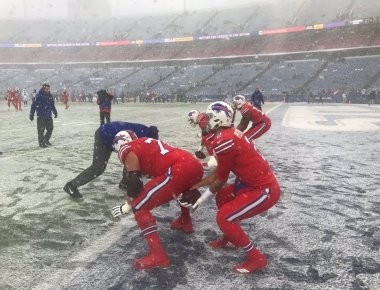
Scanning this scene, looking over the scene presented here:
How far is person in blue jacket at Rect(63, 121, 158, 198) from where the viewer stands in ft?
16.1

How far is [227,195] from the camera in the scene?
143 inches

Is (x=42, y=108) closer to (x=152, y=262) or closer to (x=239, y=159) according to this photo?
(x=152, y=262)

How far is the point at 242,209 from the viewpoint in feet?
10.5

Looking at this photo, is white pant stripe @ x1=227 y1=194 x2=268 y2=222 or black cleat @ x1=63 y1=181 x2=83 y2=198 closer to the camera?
white pant stripe @ x1=227 y1=194 x2=268 y2=222

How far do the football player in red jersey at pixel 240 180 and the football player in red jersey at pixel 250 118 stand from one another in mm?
4181

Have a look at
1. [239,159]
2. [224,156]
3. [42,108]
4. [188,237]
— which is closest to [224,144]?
[224,156]

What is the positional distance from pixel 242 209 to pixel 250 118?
15.5ft

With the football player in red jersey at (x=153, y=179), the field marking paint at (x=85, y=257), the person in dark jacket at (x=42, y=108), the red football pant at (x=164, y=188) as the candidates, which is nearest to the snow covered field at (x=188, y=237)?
the field marking paint at (x=85, y=257)

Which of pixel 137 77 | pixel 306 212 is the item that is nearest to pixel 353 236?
pixel 306 212

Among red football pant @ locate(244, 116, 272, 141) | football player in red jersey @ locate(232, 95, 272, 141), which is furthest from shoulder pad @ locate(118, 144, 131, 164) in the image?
red football pant @ locate(244, 116, 272, 141)

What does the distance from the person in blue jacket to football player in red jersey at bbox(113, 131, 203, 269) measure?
4.46 ft

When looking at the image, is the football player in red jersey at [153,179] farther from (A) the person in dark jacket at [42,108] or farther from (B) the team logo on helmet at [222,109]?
(A) the person in dark jacket at [42,108]

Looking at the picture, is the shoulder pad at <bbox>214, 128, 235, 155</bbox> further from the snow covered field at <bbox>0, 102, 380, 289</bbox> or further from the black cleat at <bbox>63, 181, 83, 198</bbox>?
the black cleat at <bbox>63, 181, 83, 198</bbox>

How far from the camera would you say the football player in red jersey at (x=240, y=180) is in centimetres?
314
